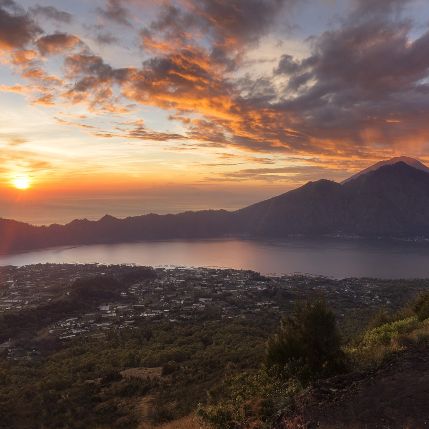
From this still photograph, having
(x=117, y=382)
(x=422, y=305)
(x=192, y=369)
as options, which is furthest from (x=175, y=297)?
(x=422, y=305)

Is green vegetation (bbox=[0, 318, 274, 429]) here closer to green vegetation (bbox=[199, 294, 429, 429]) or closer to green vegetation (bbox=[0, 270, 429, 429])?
green vegetation (bbox=[0, 270, 429, 429])

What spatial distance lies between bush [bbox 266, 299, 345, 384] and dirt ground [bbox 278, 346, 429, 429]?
43.6 inches

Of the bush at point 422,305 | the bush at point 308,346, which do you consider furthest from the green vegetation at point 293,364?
the bush at point 422,305

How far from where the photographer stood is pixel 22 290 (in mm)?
91062

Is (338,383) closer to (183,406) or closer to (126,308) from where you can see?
(183,406)

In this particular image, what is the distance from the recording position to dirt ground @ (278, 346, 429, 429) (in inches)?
351

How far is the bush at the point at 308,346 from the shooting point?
41.0 ft

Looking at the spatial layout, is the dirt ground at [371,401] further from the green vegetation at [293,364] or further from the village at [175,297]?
the village at [175,297]

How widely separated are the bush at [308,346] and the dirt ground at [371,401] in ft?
3.63

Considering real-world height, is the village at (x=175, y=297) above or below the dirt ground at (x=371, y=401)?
below

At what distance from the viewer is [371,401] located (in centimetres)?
980

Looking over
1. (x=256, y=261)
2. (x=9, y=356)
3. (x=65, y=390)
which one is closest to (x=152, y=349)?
(x=65, y=390)

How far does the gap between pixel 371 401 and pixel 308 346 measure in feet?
11.6

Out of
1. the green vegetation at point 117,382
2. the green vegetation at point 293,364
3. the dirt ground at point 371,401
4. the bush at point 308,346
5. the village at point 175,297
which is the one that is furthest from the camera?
the village at point 175,297
